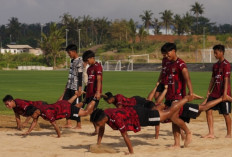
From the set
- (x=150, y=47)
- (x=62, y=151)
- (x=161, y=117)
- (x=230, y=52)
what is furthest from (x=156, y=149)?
(x=150, y=47)

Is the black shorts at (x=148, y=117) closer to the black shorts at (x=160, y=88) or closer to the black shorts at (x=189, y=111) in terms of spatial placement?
the black shorts at (x=189, y=111)

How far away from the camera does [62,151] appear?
385 inches

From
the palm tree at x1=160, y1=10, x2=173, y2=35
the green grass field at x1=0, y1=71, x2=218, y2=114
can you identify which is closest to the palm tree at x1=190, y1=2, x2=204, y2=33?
the palm tree at x1=160, y1=10, x2=173, y2=35

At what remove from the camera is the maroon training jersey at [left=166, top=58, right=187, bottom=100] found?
10156 millimetres

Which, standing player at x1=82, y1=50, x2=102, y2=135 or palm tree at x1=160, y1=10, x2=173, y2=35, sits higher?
palm tree at x1=160, y1=10, x2=173, y2=35

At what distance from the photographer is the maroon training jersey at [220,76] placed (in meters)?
11.4

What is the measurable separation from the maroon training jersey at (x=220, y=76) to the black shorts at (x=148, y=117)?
2.63 m

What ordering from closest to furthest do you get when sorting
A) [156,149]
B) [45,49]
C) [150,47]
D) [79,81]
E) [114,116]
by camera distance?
[114,116] < [156,149] < [79,81] < [45,49] < [150,47]

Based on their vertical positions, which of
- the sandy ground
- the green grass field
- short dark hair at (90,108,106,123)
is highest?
short dark hair at (90,108,106,123)

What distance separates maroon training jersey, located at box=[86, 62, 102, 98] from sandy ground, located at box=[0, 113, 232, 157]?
3.53 ft

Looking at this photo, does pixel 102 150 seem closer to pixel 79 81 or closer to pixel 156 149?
pixel 156 149

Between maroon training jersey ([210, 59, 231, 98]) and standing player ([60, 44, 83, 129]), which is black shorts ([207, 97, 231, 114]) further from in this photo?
standing player ([60, 44, 83, 129])

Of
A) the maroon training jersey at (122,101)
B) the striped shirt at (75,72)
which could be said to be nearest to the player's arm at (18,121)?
the striped shirt at (75,72)

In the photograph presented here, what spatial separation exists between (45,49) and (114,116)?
330ft
